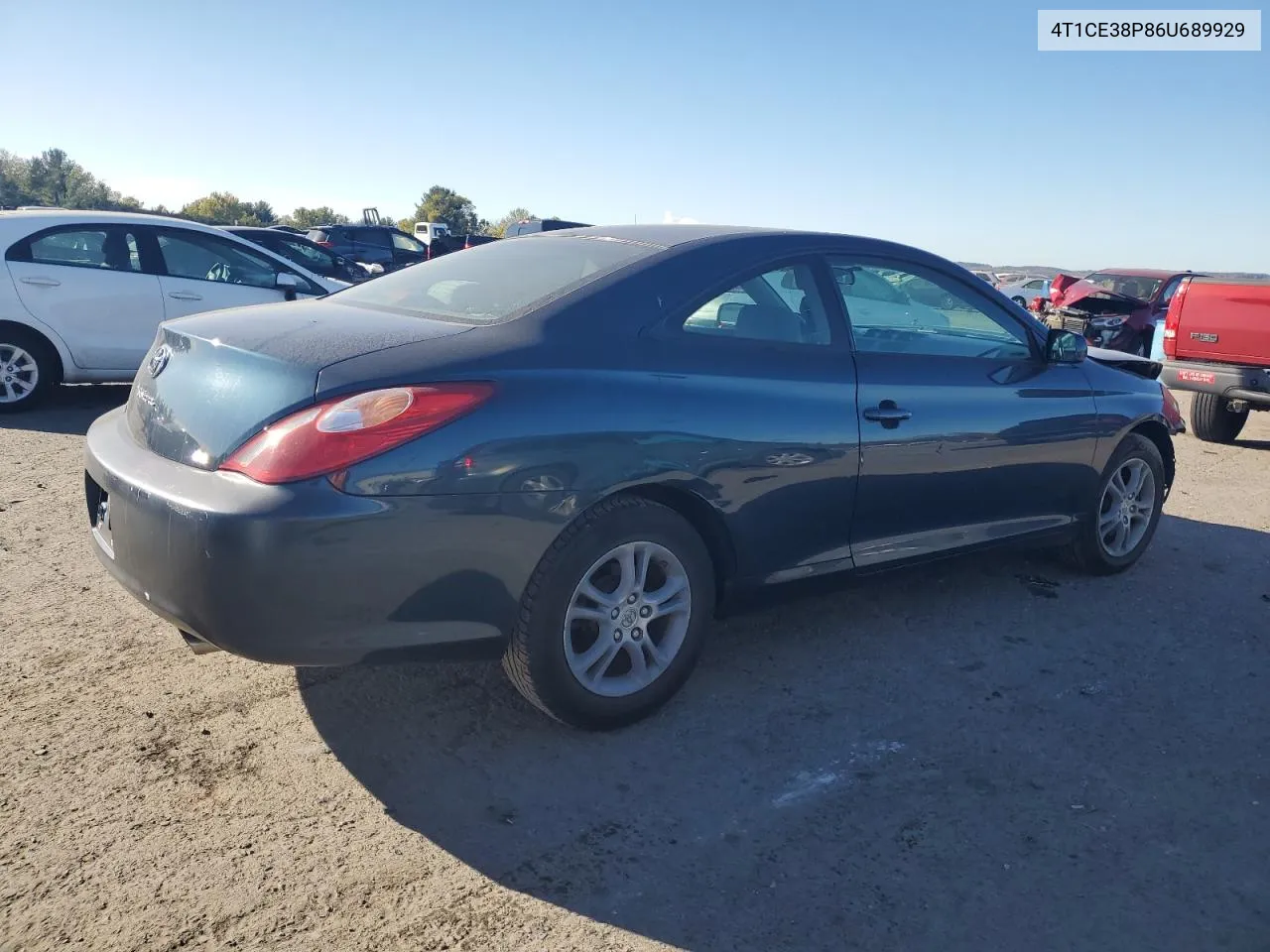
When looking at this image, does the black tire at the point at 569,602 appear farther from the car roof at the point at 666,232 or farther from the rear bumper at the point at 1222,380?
the rear bumper at the point at 1222,380

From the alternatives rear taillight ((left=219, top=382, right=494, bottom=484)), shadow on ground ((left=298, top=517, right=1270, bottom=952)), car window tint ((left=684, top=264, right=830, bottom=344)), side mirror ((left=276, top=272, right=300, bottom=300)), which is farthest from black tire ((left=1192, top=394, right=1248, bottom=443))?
rear taillight ((left=219, top=382, right=494, bottom=484))

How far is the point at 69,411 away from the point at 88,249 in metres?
1.28

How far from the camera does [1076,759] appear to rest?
3.30 m

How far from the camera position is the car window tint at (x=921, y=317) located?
13.1 ft

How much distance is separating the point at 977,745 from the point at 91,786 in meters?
2.60

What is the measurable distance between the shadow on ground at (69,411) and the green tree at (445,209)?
84446 millimetres

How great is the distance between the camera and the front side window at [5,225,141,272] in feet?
26.0

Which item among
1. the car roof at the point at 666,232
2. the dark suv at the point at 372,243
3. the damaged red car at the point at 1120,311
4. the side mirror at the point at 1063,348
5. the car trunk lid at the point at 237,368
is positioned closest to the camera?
the car trunk lid at the point at 237,368

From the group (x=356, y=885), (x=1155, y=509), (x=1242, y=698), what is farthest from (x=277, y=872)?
(x=1155, y=509)

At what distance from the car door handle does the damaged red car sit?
11.1 meters

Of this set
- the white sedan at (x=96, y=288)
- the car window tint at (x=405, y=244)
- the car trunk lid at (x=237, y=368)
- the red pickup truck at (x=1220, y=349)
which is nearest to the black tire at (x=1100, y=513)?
the car trunk lid at (x=237, y=368)

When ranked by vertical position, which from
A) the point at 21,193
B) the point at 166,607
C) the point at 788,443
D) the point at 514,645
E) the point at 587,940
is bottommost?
the point at 587,940

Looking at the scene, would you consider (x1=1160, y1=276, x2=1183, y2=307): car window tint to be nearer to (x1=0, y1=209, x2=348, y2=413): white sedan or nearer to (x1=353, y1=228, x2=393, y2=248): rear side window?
(x1=0, y1=209, x2=348, y2=413): white sedan

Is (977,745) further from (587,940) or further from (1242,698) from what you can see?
(587,940)
